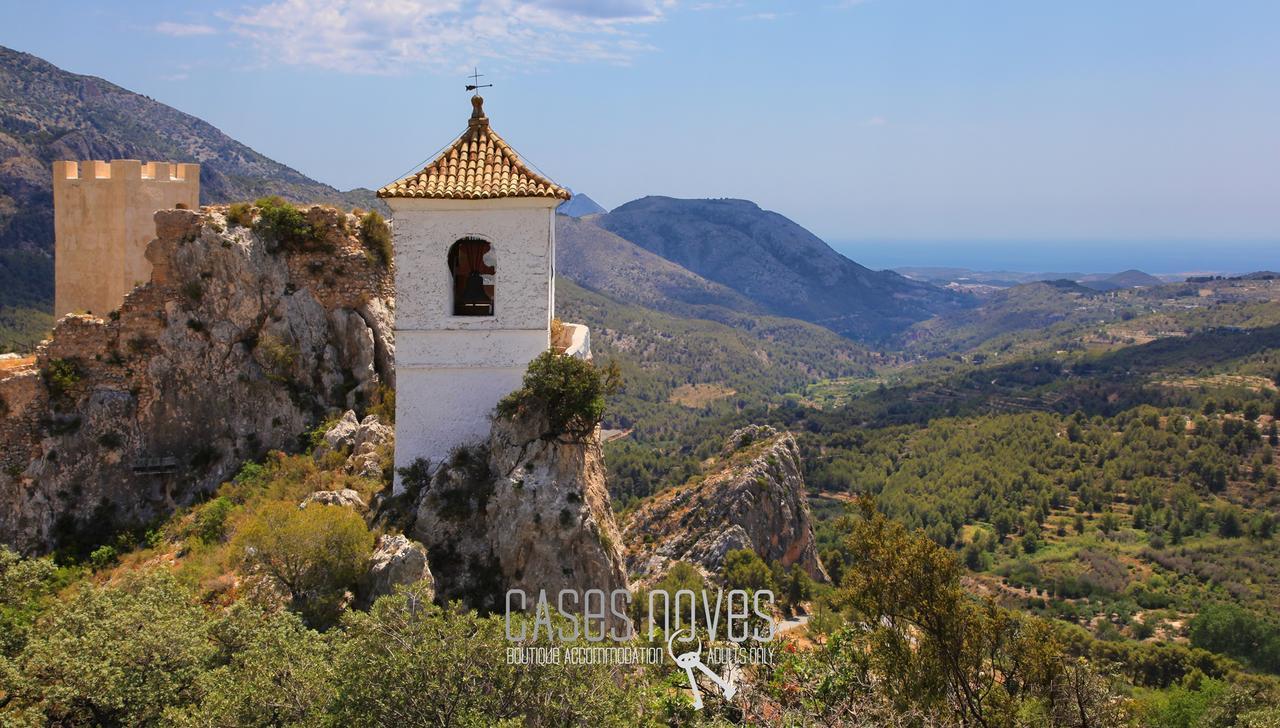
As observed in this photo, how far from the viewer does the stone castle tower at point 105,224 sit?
22.6 m

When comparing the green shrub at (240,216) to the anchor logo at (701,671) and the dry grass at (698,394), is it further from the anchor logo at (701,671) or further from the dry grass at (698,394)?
the dry grass at (698,394)

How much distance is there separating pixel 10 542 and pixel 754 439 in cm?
3741

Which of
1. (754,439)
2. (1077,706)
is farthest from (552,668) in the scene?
(754,439)

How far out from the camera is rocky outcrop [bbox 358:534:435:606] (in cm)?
1303

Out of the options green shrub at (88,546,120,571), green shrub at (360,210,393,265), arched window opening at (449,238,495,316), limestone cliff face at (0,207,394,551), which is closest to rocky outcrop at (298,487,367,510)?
arched window opening at (449,238,495,316)

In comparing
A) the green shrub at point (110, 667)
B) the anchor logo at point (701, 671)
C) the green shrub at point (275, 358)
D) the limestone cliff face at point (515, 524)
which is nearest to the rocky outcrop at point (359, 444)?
the green shrub at point (275, 358)

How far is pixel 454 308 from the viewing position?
15.8 m

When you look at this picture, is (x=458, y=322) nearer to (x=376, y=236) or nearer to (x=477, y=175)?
(x=477, y=175)

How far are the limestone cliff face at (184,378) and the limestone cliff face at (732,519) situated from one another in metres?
17.1

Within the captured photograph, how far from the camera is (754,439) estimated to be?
1973 inches

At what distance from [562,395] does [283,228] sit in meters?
10.2

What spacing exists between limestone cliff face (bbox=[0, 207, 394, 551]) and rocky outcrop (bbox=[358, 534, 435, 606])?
749 centimetres

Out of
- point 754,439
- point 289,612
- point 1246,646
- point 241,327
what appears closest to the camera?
point 289,612

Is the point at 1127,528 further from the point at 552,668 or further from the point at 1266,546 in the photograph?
the point at 552,668
